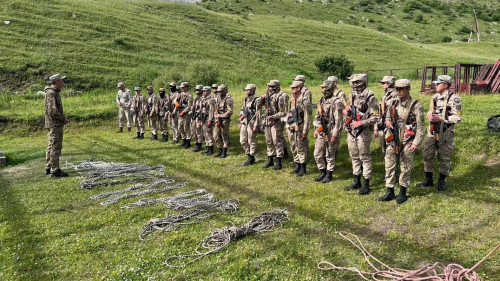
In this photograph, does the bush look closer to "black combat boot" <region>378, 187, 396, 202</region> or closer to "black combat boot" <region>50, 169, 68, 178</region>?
"black combat boot" <region>378, 187, 396, 202</region>

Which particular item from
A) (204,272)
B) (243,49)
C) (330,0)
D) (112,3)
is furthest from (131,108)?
(330,0)

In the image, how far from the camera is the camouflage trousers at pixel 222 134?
10.9 meters

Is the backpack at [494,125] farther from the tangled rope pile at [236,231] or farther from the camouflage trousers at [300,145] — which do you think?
the tangled rope pile at [236,231]

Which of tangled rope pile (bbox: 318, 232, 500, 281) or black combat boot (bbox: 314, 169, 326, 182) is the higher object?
tangled rope pile (bbox: 318, 232, 500, 281)

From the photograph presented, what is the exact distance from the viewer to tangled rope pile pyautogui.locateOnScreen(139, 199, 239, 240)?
5832 mm

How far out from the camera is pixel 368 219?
5797 millimetres

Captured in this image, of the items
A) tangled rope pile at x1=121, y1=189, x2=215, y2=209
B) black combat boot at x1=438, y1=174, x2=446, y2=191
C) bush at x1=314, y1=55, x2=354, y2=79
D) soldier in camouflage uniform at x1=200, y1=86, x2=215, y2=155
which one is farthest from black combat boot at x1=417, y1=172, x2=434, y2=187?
Result: bush at x1=314, y1=55, x2=354, y2=79

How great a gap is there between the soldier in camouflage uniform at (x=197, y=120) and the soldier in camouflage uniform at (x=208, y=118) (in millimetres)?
204

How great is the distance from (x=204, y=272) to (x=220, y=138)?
23.0 ft

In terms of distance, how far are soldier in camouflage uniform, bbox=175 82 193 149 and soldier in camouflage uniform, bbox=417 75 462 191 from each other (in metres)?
8.09

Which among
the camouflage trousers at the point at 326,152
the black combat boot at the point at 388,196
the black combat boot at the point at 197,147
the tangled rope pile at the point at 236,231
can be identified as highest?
the camouflage trousers at the point at 326,152

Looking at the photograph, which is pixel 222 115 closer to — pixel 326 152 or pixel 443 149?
pixel 326 152

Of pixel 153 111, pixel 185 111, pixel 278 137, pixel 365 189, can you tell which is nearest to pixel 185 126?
pixel 185 111

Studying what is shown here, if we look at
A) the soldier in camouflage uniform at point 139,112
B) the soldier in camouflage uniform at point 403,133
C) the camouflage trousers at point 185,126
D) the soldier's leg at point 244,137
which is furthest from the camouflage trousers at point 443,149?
the soldier in camouflage uniform at point 139,112
